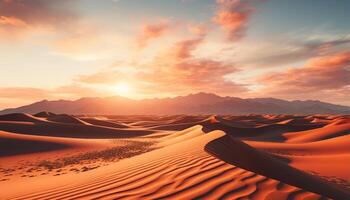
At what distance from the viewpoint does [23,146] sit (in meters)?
15.9

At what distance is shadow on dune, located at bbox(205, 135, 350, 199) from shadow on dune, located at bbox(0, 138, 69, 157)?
36.1ft

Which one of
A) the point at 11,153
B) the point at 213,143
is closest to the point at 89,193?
the point at 213,143

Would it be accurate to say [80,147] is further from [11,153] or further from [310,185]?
[310,185]

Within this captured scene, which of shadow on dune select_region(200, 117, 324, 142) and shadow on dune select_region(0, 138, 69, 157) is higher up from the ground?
shadow on dune select_region(0, 138, 69, 157)

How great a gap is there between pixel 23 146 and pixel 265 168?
13762 millimetres

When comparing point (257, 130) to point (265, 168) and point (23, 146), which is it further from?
point (265, 168)

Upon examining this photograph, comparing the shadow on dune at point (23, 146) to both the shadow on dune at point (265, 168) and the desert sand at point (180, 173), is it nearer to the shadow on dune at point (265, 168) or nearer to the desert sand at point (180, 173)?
the desert sand at point (180, 173)

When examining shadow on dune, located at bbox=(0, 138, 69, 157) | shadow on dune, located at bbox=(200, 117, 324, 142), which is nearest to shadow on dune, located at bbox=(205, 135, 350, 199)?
shadow on dune, located at bbox=(0, 138, 69, 157)

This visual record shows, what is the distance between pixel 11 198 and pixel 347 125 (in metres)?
28.4

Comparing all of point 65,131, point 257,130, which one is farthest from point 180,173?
point 257,130

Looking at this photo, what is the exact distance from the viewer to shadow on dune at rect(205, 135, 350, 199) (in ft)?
19.8

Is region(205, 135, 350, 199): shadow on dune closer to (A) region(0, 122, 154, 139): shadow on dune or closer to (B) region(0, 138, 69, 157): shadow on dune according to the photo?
(B) region(0, 138, 69, 157): shadow on dune

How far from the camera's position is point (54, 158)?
1318cm

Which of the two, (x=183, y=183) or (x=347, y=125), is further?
(x=347, y=125)
